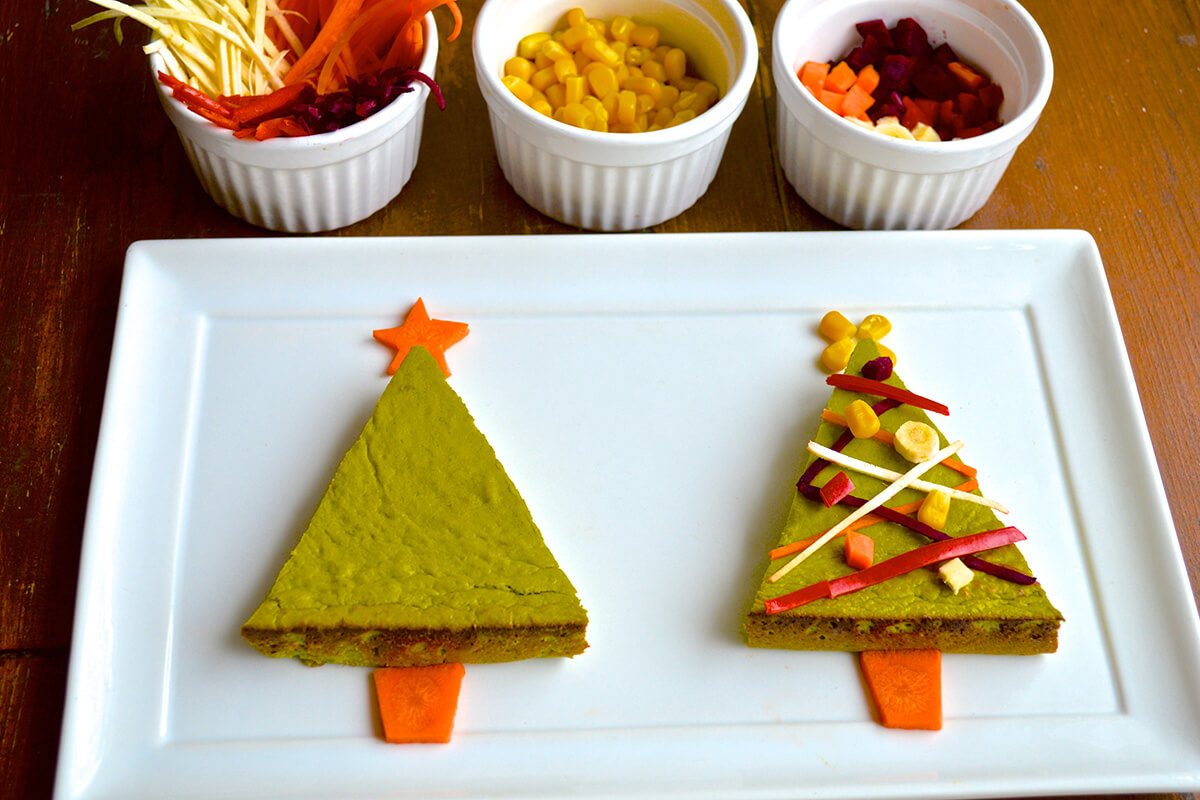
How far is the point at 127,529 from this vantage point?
5.59ft

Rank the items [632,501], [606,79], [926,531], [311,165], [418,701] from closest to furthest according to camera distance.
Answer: [418,701] → [926,531] → [632,501] → [311,165] → [606,79]

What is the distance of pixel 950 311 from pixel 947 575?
58 cm

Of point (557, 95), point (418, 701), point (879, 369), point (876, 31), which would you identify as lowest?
point (418, 701)

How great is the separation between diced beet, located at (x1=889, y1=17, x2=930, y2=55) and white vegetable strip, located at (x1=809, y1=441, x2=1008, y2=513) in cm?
89

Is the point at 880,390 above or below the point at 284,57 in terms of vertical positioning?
below

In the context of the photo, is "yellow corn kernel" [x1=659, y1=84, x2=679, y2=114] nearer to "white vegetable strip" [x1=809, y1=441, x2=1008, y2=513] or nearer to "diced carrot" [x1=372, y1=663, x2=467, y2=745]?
"white vegetable strip" [x1=809, y1=441, x2=1008, y2=513]

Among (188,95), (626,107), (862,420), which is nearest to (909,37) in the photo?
(626,107)

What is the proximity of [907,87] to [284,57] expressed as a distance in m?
1.17

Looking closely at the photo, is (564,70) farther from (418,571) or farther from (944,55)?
(418,571)

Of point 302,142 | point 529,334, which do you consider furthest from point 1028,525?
point 302,142

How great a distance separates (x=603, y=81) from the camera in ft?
6.61

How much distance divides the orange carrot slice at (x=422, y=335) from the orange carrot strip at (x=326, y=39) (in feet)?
1.54

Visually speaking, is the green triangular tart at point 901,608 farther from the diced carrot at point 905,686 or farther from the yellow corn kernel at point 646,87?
the yellow corn kernel at point 646,87

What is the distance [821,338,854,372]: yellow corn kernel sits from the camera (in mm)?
1915
